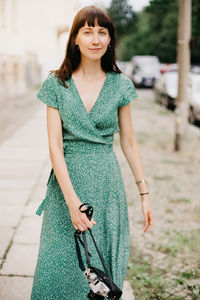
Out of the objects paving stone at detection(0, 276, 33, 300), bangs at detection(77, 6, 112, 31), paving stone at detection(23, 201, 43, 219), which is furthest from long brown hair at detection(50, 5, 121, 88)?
paving stone at detection(23, 201, 43, 219)

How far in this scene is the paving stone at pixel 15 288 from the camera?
279 centimetres

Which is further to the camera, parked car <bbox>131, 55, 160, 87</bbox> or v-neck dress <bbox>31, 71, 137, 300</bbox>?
parked car <bbox>131, 55, 160, 87</bbox>

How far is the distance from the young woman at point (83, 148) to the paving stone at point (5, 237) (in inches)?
60.1

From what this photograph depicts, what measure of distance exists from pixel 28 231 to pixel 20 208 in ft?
2.19

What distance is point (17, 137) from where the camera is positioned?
8539 mm

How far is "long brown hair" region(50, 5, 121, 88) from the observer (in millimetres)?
1929

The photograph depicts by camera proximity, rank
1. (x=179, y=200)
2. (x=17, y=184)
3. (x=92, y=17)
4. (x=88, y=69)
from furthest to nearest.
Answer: (x=17, y=184), (x=179, y=200), (x=88, y=69), (x=92, y=17)

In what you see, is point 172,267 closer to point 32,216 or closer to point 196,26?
point 32,216

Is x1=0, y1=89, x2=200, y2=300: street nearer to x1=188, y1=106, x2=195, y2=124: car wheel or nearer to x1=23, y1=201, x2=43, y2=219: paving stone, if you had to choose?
x1=23, y1=201, x2=43, y2=219: paving stone

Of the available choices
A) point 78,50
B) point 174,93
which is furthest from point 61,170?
point 174,93

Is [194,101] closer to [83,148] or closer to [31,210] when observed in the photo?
[31,210]

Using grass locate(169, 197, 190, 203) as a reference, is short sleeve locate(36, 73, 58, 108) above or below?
above

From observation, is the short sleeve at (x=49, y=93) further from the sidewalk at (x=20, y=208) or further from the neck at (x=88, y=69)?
the sidewalk at (x=20, y=208)

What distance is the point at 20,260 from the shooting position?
3.30 meters
